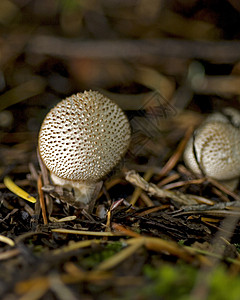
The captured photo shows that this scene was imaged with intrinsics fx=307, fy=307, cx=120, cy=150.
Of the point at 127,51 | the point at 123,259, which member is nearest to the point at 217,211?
the point at 123,259

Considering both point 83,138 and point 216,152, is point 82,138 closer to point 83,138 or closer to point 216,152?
point 83,138

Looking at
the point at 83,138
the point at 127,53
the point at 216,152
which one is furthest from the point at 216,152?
the point at 127,53

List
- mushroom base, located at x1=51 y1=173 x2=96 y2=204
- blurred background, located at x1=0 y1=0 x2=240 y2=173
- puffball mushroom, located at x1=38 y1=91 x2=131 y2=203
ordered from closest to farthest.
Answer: puffball mushroom, located at x1=38 y1=91 x2=131 y2=203 → mushroom base, located at x1=51 y1=173 x2=96 y2=204 → blurred background, located at x1=0 y1=0 x2=240 y2=173

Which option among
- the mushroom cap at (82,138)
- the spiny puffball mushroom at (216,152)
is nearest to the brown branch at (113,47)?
the spiny puffball mushroom at (216,152)

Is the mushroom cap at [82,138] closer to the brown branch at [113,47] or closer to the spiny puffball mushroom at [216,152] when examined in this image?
the spiny puffball mushroom at [216,152]

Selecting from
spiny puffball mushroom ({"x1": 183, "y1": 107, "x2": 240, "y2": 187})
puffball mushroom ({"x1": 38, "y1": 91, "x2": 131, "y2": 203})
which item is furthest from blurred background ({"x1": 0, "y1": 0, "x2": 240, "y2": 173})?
puffball mushroom ({"x1": 38, "y1": 91, "x2": 131, "y2": 203})

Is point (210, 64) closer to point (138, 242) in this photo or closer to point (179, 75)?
point (179, 75)

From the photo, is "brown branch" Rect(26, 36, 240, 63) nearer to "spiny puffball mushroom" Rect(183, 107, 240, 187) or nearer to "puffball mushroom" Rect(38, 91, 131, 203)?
"spiny puffball mushroom" Rect(183, 107, 240, 187)

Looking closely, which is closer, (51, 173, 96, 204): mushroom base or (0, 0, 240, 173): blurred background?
(51, 173, 96, 204): mushroom base
